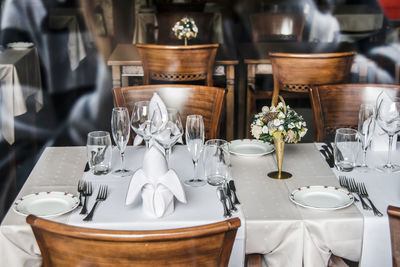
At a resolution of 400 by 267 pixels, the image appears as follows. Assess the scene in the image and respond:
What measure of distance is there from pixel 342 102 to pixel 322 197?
844 millimetres

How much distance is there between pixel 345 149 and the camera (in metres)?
1.73

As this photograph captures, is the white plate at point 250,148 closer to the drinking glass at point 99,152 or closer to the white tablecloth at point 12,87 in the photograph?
the drinking glass at point 99,152

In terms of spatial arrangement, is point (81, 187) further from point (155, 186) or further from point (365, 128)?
point (365, 128)

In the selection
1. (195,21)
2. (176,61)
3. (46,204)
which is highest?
(195,21)

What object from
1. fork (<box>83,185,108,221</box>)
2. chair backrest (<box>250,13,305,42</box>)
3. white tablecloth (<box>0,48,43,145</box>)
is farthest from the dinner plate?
fork (<box>83,185,108,221</box>)

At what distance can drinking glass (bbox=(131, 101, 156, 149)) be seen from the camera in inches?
67.4

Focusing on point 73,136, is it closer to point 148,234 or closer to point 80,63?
point 80,63

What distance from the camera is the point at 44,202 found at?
4.87 feet

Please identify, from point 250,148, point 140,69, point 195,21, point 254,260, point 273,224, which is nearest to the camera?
point 273,224

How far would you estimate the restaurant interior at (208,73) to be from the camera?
177 centimetres

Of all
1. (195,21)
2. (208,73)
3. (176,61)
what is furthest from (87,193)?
(195,21)

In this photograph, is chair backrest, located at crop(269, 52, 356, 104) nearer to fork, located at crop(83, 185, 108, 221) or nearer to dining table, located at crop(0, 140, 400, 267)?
dining table, located at crop(0, 140, 400, 267)

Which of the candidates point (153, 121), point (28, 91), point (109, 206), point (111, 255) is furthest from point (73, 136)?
point (111, 255)

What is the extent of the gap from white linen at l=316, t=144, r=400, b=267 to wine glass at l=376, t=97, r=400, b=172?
0.07 m
